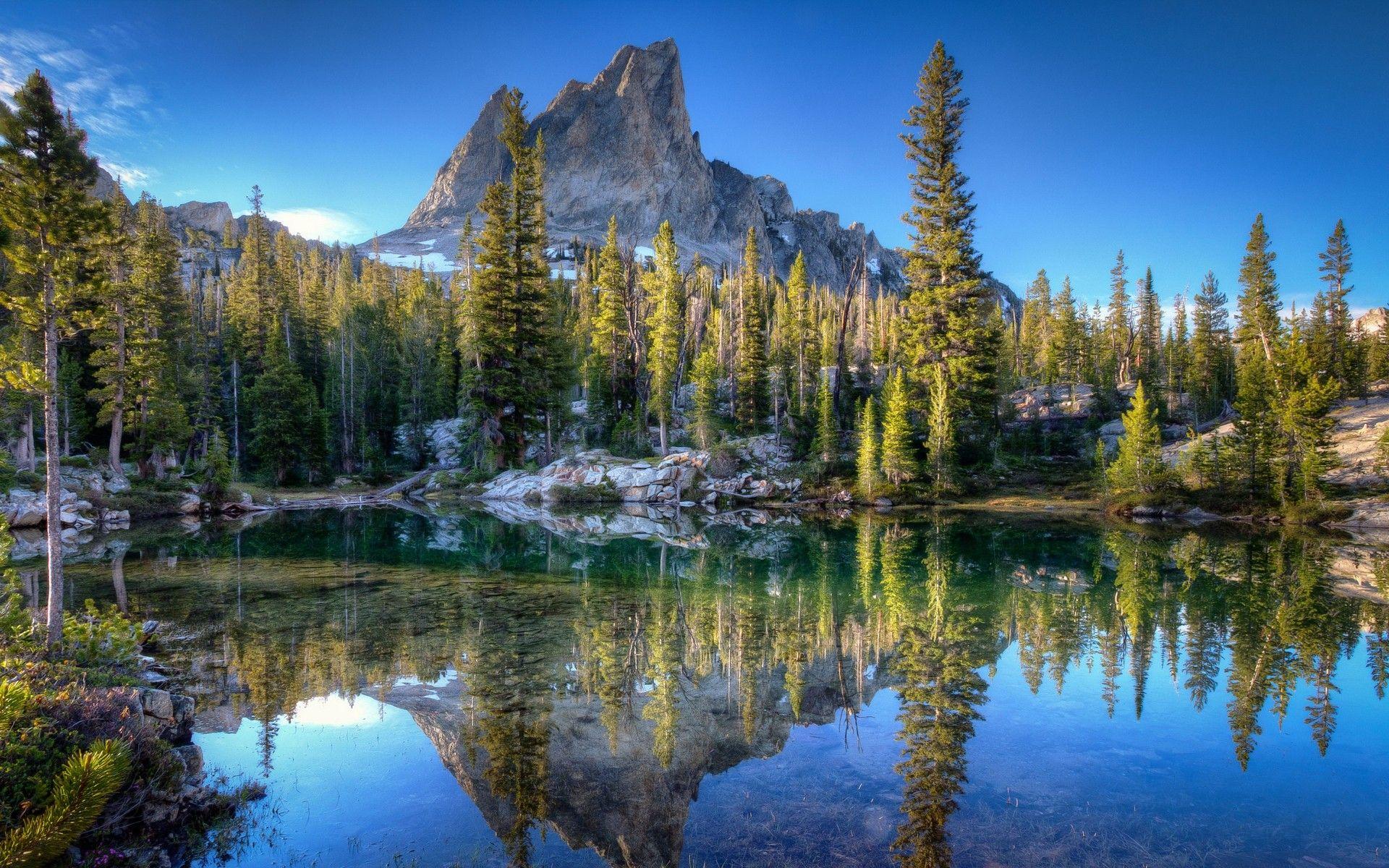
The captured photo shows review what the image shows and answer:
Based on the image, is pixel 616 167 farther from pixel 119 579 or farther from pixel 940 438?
pixel 119 579

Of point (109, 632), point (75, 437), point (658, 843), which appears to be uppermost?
point (75, 437)

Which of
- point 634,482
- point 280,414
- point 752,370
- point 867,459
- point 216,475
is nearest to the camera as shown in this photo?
point 216,475

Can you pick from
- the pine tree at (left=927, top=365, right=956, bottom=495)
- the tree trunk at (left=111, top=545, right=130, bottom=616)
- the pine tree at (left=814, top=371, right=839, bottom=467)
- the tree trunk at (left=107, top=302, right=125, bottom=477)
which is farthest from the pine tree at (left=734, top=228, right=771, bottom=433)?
the tree trunk at (left=107, top=302, right=125, bottom=477)

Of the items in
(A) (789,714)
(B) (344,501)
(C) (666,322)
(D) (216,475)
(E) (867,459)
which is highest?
(C) (666,322)

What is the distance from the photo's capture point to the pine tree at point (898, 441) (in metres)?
41.5

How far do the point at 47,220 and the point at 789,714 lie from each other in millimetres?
13477

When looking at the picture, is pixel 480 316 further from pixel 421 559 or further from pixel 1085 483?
pixel 1085 483

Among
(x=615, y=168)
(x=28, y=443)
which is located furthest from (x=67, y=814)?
(x=615, y=168)

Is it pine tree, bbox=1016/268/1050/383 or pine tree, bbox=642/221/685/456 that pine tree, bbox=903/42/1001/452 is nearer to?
pine tree, bbox=642/221/685/456

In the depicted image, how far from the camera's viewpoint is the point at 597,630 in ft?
45.3

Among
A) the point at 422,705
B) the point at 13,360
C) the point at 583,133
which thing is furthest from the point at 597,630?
the point at 583,133

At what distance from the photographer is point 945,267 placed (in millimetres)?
44562

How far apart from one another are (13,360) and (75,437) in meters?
45.3

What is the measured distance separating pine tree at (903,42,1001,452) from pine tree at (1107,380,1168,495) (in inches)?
340
